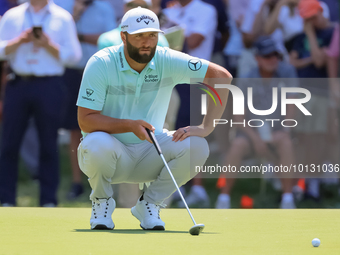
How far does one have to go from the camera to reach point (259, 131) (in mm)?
6070

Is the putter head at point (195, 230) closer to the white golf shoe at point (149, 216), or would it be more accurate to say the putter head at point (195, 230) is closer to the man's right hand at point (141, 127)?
the white golf shoe at point (149, 216)

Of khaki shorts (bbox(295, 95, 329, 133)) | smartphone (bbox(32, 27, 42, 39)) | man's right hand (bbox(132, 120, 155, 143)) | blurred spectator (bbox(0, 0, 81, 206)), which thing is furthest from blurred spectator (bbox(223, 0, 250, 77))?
man's right hand (bbox(132, 120, 155, 143))

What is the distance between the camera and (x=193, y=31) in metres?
6.27

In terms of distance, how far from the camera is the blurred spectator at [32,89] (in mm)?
5801

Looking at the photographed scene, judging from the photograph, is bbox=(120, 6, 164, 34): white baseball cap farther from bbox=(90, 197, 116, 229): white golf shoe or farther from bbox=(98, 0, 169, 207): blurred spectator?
bbox=(98, 0, 169, 207): blurred spectator

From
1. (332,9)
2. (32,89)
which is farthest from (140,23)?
(332,9)

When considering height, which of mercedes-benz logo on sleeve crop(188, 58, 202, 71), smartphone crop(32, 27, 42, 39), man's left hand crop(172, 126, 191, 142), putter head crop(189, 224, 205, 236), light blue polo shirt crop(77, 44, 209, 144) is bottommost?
putter head crop(189, 224, 205, 236)

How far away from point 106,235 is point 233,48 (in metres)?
3.31

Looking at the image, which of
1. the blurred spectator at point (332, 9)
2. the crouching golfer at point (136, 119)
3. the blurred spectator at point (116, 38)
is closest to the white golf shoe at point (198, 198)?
the blurred spectator at point (116, 38)

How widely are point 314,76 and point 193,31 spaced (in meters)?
1.29

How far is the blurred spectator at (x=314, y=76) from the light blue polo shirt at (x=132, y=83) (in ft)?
7.99

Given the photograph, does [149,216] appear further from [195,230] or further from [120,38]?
[120,38]

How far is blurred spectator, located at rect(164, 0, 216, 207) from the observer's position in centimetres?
613

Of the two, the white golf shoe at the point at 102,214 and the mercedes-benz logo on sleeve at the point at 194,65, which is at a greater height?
the mercedes-benz logo on sleeve at the point at 194,65
